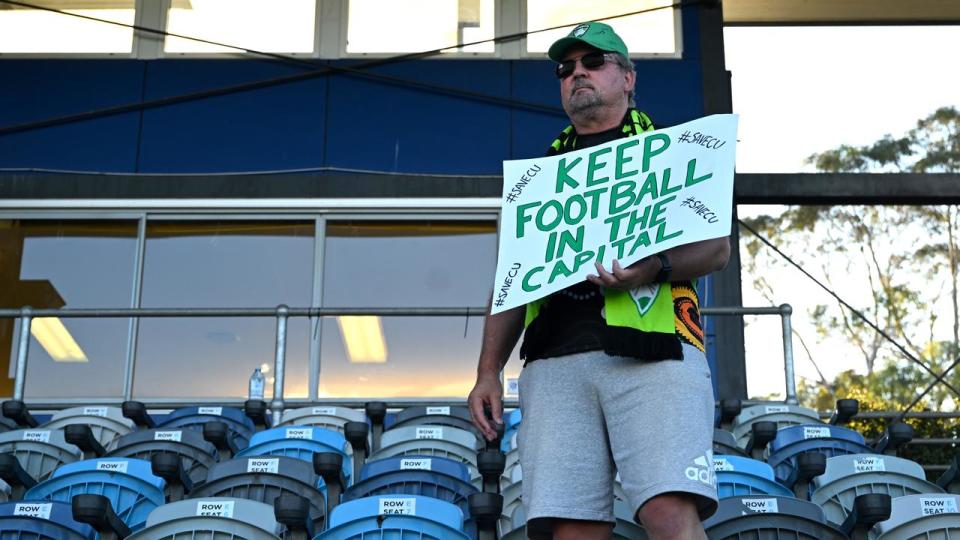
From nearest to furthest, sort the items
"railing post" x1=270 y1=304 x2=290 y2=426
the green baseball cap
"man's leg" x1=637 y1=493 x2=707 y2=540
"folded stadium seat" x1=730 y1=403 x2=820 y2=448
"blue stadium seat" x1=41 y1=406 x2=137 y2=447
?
"man's leg" x1=637 y1=493 x2=707 y2=540
the green baseball cap
"folded stadium seat" x1=730 y1=403 x2=820 y2=448
"blue stadium seat" x1=41 y1=406 x2=137 y2=447
"railing post" x1=270 y1=304 x2=290 y2=426

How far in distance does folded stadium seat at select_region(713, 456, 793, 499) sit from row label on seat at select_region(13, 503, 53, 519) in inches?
90.8

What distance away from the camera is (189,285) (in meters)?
9.41

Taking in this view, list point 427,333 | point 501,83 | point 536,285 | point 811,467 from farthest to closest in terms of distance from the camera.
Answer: point 501,83, point 427,333, point 811,467, point 536,285

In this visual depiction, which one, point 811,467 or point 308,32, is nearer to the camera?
point 811,467

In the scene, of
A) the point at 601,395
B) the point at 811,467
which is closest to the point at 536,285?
the point at 601,395

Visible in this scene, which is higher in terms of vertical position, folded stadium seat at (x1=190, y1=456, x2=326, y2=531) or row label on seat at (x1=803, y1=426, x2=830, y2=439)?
row label on seat at (x1=803, y1=426, x2=830, y2=439)

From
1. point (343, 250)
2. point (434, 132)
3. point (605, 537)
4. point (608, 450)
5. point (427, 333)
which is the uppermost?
point (434, 132)

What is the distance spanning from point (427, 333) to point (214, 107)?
2.38 metres

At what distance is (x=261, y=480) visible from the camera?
4840mm

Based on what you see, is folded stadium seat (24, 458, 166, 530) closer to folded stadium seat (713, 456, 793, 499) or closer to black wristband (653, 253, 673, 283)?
folded stadium seat (713, 456, 793, 499)

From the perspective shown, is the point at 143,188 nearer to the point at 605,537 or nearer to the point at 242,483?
the point at 242,483

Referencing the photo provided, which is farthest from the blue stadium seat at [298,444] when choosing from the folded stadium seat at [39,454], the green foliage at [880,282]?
the green foliage at [880,282]

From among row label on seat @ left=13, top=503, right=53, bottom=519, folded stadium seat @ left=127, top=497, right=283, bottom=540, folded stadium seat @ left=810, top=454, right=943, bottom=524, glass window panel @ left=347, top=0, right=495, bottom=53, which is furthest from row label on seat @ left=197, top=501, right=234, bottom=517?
glass window panel @ left=347, top=0, right=495, bottom=53

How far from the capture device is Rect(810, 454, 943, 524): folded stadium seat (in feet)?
16.1
